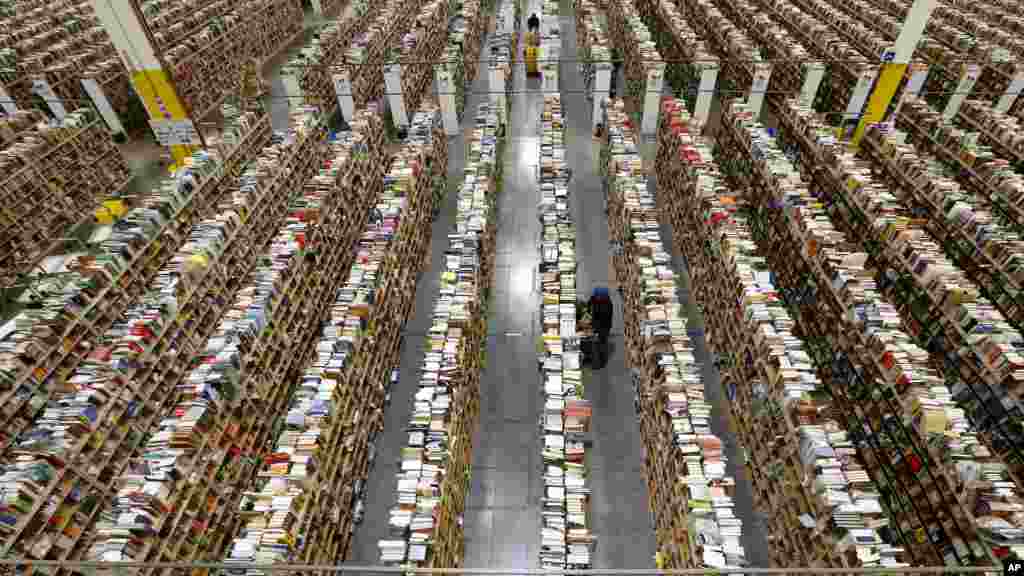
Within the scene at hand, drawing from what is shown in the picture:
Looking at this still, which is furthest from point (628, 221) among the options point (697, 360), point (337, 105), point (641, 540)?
point (337, 105)

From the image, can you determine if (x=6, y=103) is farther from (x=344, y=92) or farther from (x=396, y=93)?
(x=396, y=93)

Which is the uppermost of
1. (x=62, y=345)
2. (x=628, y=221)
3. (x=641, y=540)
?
(x=628, y=221)

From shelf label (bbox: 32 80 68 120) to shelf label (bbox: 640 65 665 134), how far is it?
18872 mm

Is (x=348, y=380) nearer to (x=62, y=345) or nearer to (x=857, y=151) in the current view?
(x=62, y=345)

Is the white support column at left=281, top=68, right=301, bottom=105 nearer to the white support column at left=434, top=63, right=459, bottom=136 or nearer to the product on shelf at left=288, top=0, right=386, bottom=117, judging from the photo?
the product on shelf at left=288, top=0, right=386, bottom=117

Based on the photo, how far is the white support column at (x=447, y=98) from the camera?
16688mm

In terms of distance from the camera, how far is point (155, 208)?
10.3 meters

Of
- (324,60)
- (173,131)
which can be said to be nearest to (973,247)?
(173,131)

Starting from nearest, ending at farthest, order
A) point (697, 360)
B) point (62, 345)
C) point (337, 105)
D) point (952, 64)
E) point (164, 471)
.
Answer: point (164, 471) → point (62, 345) → point (697, 360) → point (952, 64) → point (337, 105)

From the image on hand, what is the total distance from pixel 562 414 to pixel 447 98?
43.4ft

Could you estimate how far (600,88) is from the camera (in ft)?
55.8

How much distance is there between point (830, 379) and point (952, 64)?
50.7 ft

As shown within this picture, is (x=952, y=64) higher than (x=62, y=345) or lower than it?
higher

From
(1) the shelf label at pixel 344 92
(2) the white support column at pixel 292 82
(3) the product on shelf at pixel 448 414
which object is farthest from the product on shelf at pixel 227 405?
(1) the shelf label at pixel 344 92
